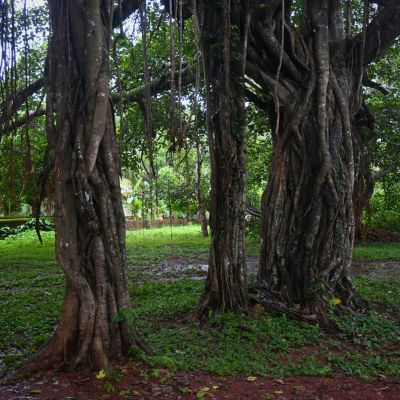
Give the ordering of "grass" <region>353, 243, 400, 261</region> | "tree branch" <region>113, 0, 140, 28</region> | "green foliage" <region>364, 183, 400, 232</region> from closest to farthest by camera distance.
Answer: "tree branch" <region>113, 0, 140, 28</region>
"grass" <region>353, 243, 400, 261</region>
"green foliage" <region>364, 183, 400, 232</region>

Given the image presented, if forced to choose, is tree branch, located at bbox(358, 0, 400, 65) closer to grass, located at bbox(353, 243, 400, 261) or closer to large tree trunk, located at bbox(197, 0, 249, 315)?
large tree trunk, located at bbox(197, 0, 249, 315)

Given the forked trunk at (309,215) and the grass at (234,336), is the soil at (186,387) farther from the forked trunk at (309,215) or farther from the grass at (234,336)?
the forked trunk at (309,215)

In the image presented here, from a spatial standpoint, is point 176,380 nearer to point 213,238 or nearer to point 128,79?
point 213,238

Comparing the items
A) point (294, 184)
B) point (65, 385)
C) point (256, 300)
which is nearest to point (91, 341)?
point (65, 385)

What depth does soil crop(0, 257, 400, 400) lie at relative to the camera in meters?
3.67

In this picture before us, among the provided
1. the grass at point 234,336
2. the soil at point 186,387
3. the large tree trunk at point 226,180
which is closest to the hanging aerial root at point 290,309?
the grass at point 234,336

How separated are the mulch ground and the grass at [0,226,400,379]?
0.47 feet

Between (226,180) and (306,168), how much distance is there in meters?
1.22

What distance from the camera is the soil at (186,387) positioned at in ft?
12.0

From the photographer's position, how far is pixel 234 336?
17.0 ft

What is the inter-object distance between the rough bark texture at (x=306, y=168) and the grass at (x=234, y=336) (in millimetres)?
662

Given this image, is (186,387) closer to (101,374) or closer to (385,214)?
(101,374)

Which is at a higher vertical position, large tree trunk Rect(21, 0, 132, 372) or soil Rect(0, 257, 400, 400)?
large tree trunk Rect(21, 0, 132, 372)

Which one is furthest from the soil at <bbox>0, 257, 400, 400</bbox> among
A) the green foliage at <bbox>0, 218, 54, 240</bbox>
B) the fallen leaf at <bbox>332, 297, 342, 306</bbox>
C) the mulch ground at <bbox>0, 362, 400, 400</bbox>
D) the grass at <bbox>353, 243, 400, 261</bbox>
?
the green foliage at <bbox>0, 218, 54, 240</bbox>
